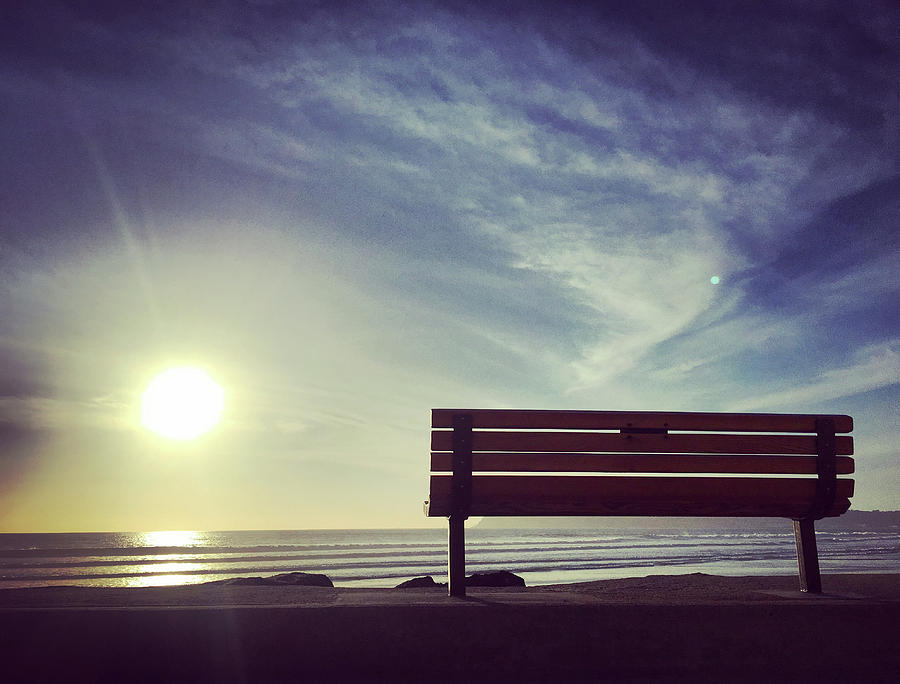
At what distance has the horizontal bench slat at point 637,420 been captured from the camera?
382cm

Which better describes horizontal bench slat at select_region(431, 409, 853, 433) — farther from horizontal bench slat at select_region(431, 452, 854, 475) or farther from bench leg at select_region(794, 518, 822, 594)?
bench leg at select_region(794, 518, 822, 594)

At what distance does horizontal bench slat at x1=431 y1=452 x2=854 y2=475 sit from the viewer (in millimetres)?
3781

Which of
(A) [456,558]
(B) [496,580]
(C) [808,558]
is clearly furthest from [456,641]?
(B) [496,580]

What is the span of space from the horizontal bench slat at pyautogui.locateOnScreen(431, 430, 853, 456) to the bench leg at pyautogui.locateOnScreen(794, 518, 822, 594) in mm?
500

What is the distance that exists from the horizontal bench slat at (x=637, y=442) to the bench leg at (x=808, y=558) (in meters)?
0.50

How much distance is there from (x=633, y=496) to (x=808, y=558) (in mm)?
1354

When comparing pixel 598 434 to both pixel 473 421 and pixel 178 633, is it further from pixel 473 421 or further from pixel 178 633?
pixel 178 633

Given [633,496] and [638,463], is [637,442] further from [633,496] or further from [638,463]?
[633,496]

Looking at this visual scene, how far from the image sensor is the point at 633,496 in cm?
386

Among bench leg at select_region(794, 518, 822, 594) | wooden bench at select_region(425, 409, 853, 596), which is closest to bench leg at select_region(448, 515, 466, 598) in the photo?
wooden bench at select_region(425, 409, 853, 596)

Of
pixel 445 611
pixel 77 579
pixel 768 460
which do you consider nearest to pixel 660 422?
pixel 768 460

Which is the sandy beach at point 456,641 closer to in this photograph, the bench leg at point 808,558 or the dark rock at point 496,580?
the bench leg at point 808,558

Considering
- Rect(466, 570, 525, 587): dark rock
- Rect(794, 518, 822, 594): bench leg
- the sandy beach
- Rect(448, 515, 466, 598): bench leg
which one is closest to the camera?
the sandy beach

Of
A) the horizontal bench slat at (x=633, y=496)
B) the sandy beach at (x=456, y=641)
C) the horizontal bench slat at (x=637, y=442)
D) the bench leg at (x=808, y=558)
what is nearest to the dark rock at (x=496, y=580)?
the bench leg at (x=808, y=558)
